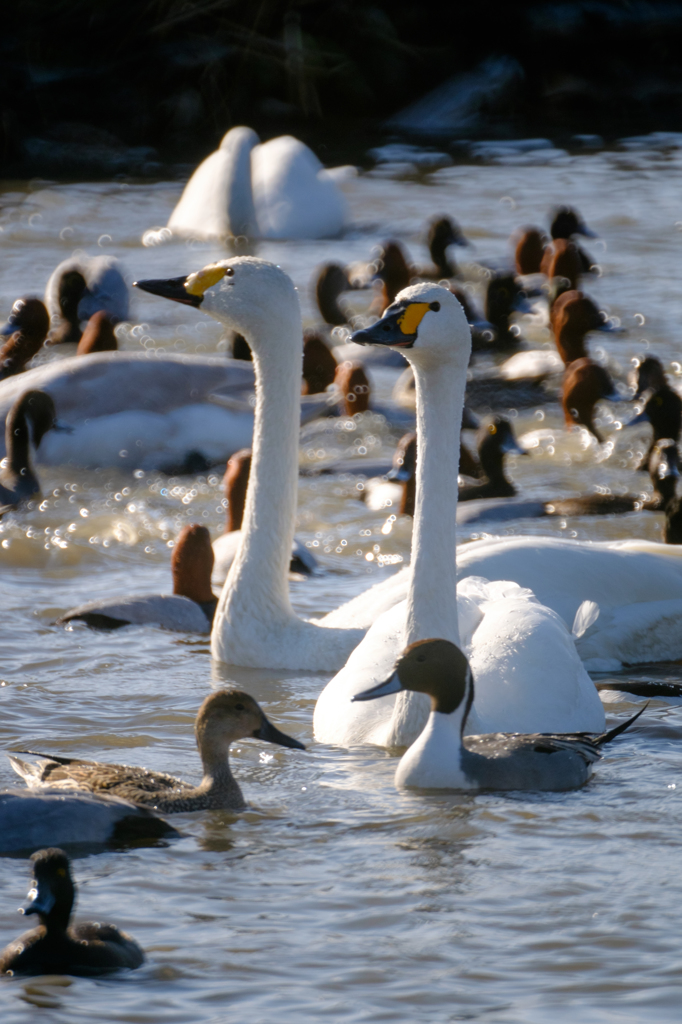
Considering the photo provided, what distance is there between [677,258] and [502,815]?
40.5ft

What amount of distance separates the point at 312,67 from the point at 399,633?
23.8 metres

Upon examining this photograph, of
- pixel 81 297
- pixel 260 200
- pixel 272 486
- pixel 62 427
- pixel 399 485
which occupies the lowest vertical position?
pixel 399 485

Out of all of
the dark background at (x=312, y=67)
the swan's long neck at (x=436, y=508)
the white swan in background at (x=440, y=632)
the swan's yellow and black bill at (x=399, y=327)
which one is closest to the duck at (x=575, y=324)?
the white swan in background at (x=440, y=632)

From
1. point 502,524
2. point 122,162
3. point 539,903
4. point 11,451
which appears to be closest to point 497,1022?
point 539,903

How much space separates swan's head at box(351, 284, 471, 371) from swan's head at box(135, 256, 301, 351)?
4.37 feet

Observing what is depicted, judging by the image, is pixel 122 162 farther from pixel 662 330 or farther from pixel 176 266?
pixel 662 330

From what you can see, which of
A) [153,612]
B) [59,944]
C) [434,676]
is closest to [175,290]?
[153,612]

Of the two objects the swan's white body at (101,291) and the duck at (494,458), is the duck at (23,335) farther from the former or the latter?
the duck at (494,458)

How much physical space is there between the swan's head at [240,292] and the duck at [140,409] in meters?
3.56

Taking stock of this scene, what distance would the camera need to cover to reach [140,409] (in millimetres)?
10430

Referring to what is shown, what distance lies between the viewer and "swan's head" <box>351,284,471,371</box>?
215 inches

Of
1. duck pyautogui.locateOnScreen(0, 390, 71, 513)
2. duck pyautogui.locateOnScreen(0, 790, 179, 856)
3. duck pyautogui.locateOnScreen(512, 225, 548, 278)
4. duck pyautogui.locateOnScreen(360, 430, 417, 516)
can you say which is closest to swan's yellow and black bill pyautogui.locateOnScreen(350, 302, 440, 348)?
duck pyautogui.locateOnScreen(0, 790, 179, 856)

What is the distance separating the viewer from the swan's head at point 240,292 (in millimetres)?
6785

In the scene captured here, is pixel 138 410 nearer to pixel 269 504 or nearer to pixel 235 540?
pixel 235 540
